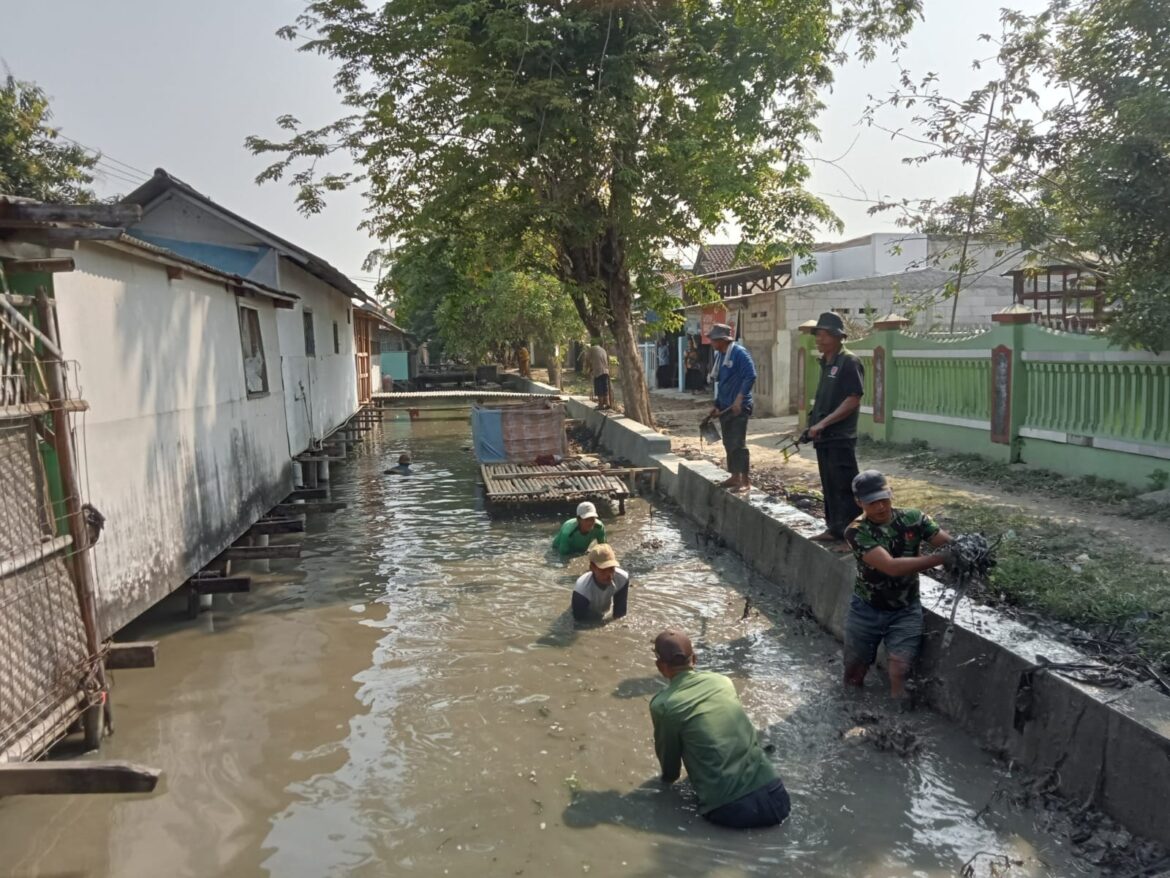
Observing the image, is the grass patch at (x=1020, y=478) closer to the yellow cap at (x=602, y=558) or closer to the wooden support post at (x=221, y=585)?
the yellow cap at (x=602, y=558)

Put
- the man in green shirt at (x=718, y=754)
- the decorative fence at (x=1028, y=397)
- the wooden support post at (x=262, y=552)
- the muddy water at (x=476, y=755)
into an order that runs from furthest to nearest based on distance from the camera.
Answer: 1. the decorative fence at (x=1028, y=397)
2. the wooden support post at (x=262, y=552)
3. the man in green shirt at (x=718, y=754)
4. the muddy water at (x=476, y=755)

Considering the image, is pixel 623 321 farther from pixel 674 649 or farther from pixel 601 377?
pixel 674 649

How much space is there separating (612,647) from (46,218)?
450cm

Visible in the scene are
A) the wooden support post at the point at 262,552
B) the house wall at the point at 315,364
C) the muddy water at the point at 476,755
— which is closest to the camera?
the muddy water at the point at 476,755

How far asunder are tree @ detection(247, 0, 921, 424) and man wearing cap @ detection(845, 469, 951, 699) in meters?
9.05

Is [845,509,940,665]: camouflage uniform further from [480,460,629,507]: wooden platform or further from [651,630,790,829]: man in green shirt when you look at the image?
[480,460,629,507]: wooden platform

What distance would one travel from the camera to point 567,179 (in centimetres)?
1502

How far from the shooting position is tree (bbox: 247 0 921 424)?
513 inches

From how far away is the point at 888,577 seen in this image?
16.5 feet

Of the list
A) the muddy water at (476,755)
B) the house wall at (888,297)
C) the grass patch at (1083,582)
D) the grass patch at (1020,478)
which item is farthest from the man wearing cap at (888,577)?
the house wall at (888,297)

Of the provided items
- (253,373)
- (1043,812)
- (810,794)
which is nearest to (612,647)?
(810,794)

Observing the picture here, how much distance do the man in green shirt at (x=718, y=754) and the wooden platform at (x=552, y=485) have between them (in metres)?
6.97

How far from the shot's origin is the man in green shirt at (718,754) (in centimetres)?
397

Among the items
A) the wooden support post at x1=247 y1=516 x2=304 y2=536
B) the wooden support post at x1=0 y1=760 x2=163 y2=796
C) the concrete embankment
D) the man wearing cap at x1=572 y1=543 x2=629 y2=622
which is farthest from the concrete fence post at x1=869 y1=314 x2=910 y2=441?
the wooden support post at x1=0 y1=760 x2=163 y2=796
